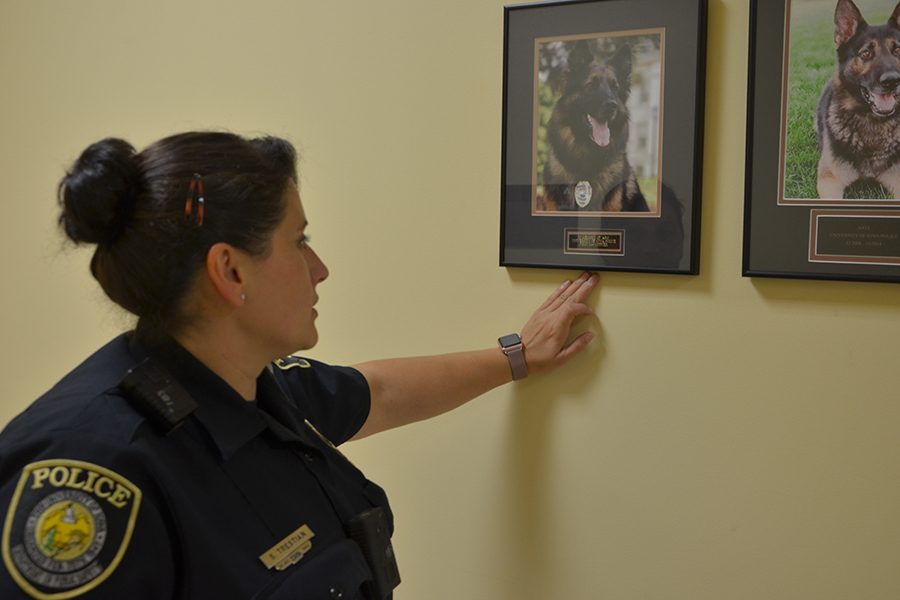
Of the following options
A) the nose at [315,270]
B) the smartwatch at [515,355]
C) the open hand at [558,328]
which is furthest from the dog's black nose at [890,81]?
the nose at [315,270]

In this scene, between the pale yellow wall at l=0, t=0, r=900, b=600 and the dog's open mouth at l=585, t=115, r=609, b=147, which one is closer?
the pale yellow wall at l=0, t=0, r=900, b=600

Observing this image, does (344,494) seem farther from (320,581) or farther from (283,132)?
(283,132)

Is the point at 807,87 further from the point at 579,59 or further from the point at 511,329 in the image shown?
the point at 511,329

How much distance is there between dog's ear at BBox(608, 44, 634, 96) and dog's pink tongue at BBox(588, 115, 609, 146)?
0.07 m

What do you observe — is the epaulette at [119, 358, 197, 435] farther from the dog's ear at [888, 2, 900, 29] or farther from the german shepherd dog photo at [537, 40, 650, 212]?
the dog's ear at [888, 2, 900, 29]

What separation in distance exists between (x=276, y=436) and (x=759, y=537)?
0.83 m

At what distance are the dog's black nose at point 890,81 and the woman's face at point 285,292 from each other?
896 millimetres

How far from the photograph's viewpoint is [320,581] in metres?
1.28

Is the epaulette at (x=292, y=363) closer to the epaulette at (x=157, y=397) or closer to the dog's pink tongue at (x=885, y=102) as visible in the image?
the epaulette at (x=157, y=397)

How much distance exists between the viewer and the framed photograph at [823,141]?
146 centimetres

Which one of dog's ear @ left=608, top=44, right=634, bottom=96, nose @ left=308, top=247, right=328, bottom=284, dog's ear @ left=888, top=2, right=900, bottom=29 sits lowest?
nose @ left=308, top=247, right=328, bottom=284

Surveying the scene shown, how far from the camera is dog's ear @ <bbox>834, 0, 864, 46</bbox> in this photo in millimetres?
1460

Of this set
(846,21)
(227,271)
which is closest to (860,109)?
(846,21)

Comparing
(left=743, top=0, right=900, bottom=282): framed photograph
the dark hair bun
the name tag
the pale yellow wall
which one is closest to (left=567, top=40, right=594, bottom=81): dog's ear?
the pale yellow wall
